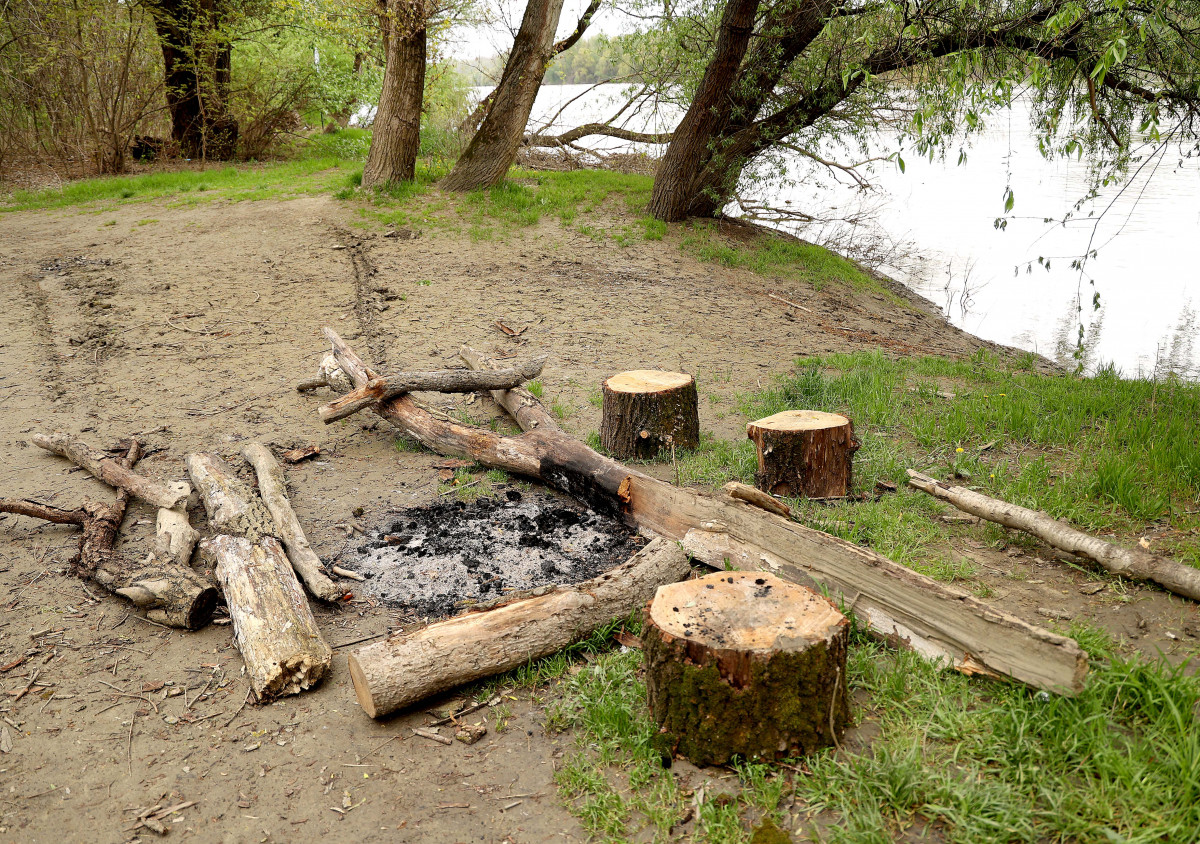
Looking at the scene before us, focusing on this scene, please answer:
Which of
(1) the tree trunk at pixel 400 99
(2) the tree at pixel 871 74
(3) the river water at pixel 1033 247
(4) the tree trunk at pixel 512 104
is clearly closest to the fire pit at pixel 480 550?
(2) the tree at pixel 871 74

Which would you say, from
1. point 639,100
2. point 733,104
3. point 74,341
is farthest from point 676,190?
point 74,341

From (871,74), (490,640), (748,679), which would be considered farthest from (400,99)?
→ (748,679)

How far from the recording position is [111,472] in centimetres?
554

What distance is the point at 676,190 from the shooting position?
501 inches

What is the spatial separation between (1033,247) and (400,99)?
12603 mm

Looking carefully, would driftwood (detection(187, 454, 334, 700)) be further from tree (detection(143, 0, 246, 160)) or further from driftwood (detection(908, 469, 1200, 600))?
tree (detection(143, 0, 246, 160))

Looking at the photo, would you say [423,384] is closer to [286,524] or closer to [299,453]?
[299,453]

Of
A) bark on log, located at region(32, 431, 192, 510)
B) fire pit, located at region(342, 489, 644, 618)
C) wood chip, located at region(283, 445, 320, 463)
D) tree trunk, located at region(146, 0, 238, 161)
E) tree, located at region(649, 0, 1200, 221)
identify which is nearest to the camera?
fire pit, located at region(342, 489, 644, 618)

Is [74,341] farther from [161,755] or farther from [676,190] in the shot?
[676,190]

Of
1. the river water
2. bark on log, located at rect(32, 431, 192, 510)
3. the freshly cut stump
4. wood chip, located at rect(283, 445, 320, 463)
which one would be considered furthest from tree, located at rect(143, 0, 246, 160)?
the freshly cut stump

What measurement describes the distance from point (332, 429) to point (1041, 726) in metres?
5.62

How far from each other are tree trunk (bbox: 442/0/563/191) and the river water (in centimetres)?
314

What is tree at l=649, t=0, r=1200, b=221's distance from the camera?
24.6 ft

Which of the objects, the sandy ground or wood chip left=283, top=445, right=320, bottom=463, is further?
wood chip left=283, top=445, right=320, bottom=463
